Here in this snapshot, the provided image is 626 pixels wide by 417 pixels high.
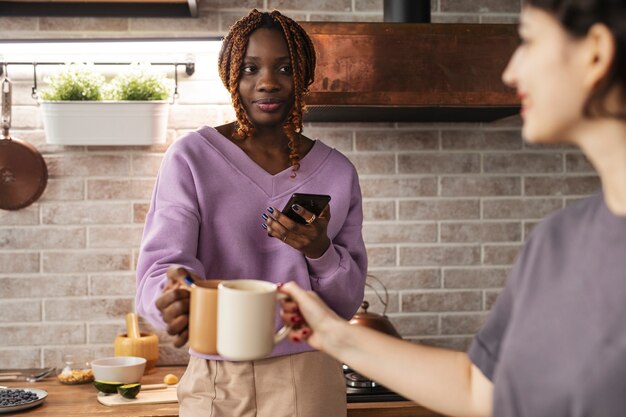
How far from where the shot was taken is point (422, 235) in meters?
2.81

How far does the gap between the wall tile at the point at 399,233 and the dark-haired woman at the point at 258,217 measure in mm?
879

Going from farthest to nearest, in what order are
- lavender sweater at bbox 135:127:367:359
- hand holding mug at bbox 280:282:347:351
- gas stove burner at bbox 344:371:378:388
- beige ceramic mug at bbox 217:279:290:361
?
gas stove burner at bbox 344:371:378:388, lavender sweater at bbox 135:127:367:359, hand holding mug at bbox 280:282:347:351, beige ceramic mug at bbox 217:279:290:361

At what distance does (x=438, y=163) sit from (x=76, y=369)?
142 cm

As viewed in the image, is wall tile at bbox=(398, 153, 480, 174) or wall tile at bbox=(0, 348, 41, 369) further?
wall tile at bbox=(398, 153, 480, 174)

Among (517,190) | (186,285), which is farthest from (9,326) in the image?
(517,190)

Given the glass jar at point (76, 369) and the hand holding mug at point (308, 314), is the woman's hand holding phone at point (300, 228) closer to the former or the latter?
the hand holding mug at point (308, 314)

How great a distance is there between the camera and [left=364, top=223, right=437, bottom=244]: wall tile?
2787mm

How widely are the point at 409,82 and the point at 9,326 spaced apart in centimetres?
157

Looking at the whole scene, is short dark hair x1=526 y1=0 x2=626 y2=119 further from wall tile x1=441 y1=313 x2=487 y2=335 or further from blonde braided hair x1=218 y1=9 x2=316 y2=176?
wall tile x1=441 y1=313 x2=487 y2=335

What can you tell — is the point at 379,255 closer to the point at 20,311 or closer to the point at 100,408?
the point at 100,408

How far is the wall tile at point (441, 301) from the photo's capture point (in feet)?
9.23

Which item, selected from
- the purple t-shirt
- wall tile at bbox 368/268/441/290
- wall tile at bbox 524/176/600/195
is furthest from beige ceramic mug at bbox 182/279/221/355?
wall tile at bbox 524/176/600/195

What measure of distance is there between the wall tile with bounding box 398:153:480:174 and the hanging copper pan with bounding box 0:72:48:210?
125 centimetres

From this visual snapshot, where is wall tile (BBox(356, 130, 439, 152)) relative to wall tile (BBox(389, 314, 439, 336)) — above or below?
above
